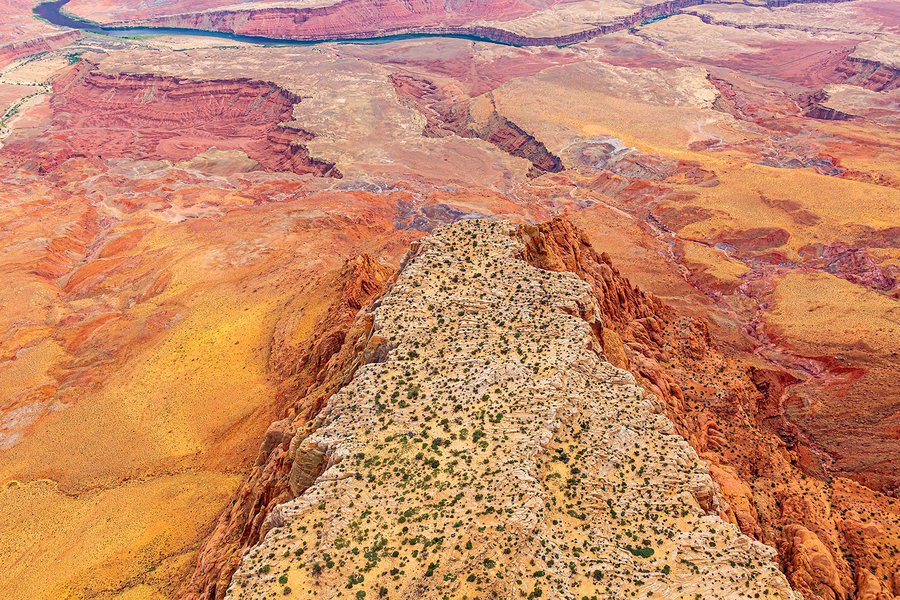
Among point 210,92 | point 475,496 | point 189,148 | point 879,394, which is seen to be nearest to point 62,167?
point 189,148

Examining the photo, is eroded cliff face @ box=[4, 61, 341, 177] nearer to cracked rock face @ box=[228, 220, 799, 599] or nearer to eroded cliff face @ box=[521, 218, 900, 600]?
eroded cliff face @ box=[521, 218, 900, 600]

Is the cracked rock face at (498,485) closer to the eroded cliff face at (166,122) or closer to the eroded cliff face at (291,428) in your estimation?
the eroded cliff face at (291,428)

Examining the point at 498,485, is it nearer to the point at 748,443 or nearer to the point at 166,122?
the point at 748,443

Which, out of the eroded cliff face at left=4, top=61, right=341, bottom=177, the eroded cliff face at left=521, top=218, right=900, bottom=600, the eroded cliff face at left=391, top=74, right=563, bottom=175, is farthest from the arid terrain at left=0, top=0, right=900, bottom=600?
the eroded cliff face at left=4, top=61, right=341, bottom=177

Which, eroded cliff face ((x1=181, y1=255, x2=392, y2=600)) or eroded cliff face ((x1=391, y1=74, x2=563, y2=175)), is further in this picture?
eroded cliff face ((x1=391, y1=74, x2=563, y2=175))

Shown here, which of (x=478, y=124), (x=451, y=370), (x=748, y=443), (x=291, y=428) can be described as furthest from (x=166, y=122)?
(x=748, y=443)
